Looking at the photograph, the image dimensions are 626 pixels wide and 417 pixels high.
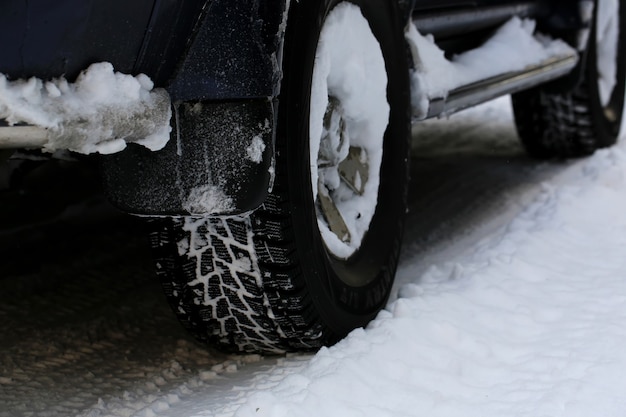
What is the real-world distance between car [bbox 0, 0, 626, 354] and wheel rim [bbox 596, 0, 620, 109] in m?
1.92

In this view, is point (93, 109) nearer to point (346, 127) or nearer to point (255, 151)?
point (255, 151)

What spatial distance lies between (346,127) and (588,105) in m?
2.46

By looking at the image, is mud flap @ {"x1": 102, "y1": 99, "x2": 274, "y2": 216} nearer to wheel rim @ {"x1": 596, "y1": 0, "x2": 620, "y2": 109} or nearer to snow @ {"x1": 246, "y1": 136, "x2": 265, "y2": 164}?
snow @ {"x1": 246, "y1": 136, "x2": 265, "y2": 164}

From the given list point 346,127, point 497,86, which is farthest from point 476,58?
point 346,127

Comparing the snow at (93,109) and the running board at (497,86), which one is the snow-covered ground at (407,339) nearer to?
the running board at (497,86)

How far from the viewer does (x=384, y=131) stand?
8.16 feet

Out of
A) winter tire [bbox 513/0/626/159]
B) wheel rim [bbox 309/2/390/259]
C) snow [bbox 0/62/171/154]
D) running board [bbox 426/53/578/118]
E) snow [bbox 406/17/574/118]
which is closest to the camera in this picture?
snow [bbox 0/62/171/154]

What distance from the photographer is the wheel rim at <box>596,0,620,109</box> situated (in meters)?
4.52

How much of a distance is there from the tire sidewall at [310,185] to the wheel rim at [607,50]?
2377 mm

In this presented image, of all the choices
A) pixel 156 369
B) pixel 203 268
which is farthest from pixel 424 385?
pixel 156 369

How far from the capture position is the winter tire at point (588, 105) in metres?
4.42

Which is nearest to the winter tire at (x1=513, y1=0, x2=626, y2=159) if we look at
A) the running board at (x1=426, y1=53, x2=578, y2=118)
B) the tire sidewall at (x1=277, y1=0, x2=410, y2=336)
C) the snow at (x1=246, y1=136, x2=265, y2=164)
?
the running board at (x1=426, y1=53, x2=578, y2=118)

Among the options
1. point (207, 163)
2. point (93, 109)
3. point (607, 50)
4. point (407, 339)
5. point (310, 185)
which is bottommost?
point (407, 339)

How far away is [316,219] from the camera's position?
6.90 feet
